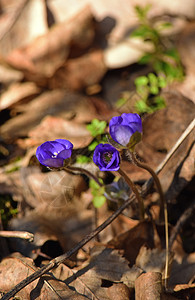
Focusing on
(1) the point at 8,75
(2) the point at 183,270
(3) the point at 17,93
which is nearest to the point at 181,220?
(2) the point at 183,270

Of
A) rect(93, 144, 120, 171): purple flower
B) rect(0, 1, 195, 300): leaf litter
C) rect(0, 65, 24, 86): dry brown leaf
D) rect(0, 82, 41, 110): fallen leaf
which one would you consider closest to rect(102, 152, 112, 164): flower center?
rect(93, 144, 120, 171): purple flower

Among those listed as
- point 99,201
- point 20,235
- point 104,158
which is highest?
point 104,158

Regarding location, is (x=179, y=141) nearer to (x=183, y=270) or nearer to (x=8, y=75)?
(x=183, y=270)

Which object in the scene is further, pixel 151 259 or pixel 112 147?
pixel 151 259

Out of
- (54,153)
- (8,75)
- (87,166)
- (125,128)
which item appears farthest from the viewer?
(8,75)

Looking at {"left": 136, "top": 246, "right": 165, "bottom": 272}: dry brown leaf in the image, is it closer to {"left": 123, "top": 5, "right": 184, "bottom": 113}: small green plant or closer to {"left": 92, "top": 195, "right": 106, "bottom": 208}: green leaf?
{"left": 92, "top": 195, "right": 106, "bottom": 208}: green leaf

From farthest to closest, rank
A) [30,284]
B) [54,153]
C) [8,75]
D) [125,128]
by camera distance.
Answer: [8,75]
[30,284]
[54,153]
[125,128]

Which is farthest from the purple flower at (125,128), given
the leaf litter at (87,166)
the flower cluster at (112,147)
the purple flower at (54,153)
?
the leaf litter at (87,166)
